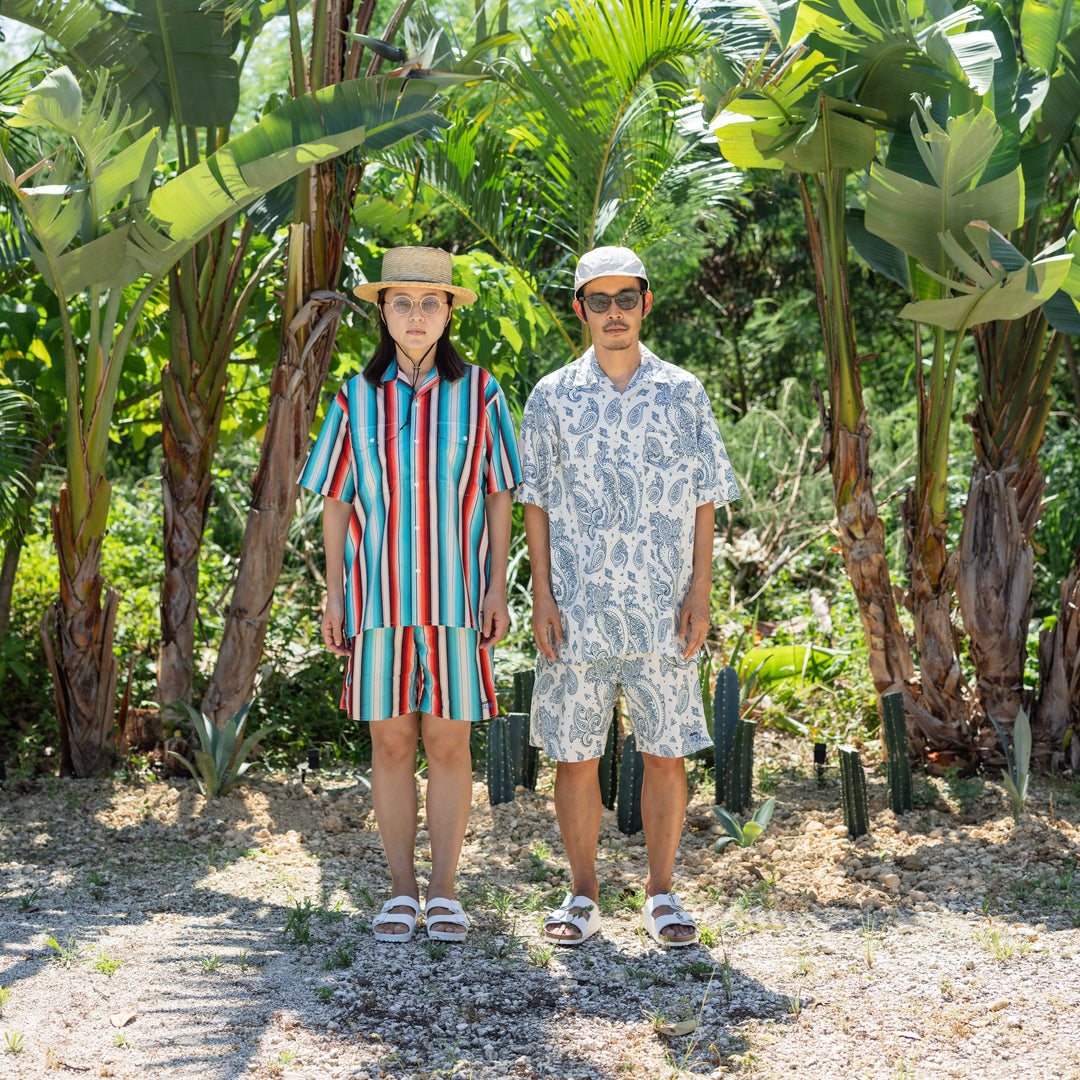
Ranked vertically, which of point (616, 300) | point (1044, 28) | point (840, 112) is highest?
point (1044, 28)

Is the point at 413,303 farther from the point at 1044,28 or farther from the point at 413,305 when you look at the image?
the point at 1044,28

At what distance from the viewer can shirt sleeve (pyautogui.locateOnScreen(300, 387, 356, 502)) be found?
320cm

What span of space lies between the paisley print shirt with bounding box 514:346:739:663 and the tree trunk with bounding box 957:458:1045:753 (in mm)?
2162

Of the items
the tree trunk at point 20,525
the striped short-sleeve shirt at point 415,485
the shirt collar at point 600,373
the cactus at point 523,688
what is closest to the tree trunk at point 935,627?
the cactus at point 523,688

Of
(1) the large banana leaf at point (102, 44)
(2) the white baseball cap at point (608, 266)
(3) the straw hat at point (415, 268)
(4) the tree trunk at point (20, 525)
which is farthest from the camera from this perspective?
(4) the tree trunk at point (20, 525)

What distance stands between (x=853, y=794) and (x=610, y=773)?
3.04 ft

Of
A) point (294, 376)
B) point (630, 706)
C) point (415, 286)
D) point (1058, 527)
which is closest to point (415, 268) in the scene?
point (415, 286)

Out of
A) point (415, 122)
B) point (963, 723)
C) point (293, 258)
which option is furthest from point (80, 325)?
point (963, 723)

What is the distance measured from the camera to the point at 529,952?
3.18 meters

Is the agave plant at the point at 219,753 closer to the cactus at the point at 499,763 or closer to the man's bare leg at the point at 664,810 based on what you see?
the cactus at the point at 499,763

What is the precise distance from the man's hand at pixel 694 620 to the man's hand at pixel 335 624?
0.95 m

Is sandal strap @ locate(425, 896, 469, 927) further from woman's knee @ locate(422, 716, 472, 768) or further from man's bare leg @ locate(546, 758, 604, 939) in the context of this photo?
woman's knee @ locate(422, 716, 472, 768)

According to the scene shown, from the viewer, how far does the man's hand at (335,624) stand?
3.19 m

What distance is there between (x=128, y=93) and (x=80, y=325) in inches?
42.6
